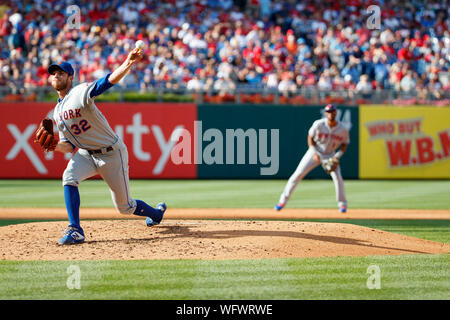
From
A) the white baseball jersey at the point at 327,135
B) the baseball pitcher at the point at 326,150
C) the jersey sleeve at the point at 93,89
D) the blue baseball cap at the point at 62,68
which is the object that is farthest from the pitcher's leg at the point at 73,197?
the white baseball jersey at the point at 327,135

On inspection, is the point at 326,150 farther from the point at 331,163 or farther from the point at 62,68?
the point at 62,68

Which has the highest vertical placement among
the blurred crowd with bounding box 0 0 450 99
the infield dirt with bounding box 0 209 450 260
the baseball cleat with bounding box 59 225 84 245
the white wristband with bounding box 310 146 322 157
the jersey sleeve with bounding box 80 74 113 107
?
the blurred crowd with bounding box 0 0 450 99

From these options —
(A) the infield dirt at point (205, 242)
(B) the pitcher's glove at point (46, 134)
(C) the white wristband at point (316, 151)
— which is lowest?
(A) the infield dirt at point (205, 242)

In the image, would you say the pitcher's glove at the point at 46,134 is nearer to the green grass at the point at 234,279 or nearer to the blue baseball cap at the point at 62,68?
the blue baseball cap at the point at 62,68

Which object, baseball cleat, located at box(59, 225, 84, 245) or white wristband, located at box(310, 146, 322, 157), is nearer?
baseball cleat, located at box(59, 225, 84, 245)

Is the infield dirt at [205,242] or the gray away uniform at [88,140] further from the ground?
the gray away uniform at [88,140]

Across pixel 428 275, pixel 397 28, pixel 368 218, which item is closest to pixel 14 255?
pixel 428 275

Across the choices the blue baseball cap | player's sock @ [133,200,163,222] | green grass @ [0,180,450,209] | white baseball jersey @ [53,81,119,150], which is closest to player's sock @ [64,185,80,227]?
white baseball jersey @ [53,81,119,150]

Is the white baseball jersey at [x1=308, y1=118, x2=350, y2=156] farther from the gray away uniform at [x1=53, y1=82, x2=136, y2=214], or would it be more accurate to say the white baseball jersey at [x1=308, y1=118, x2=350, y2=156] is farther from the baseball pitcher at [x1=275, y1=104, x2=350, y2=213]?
the gray away uniform at [x1=53, y1=82, x2=136, y2=214]

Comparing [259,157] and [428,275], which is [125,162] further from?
[259,157]
